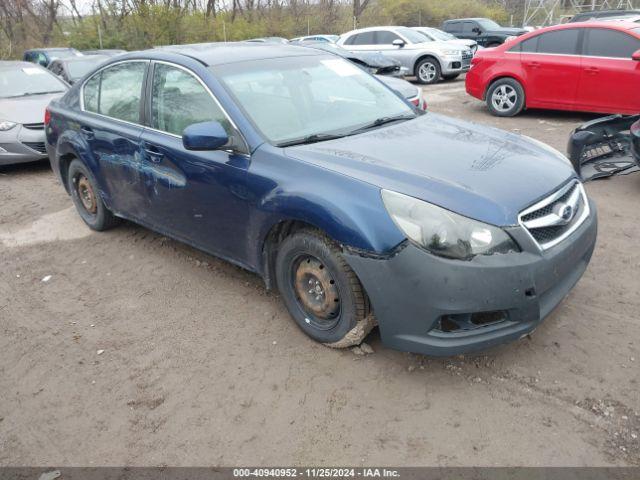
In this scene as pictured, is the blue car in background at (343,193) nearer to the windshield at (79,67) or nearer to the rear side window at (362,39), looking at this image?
the windshield at (79,67)

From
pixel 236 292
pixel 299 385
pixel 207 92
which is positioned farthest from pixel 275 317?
pixel 207 92

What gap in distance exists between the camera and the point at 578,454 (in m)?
2.46

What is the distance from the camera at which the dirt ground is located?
260 cm

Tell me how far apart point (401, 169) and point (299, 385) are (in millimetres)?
1308

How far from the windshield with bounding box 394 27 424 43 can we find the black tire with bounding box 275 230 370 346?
1336 centimetres

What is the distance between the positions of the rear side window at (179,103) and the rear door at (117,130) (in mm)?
203

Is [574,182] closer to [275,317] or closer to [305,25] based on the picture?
[275,317]

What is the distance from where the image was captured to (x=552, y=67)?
347 inches

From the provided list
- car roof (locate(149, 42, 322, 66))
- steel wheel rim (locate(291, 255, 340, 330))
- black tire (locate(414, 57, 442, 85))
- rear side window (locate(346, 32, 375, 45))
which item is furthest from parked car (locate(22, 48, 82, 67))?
steel wheel rim (locate(291, 255, 340, 330))

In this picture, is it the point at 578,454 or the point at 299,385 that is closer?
the point at 578,454

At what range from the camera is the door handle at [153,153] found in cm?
395

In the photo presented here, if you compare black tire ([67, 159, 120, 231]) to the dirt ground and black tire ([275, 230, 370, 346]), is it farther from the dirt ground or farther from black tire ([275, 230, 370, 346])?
black tire ([275, 230, 370, 346])

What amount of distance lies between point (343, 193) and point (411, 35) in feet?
45.7

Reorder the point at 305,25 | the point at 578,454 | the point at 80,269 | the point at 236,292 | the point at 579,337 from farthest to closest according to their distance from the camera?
the point at 305,25 → the point at 80,269 → the point at 236,292 → the point at 579,337 → the point at 578,454
